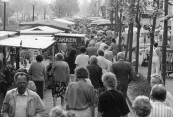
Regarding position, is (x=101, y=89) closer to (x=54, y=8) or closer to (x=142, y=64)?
(x=142, y=64)

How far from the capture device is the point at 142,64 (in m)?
25.3

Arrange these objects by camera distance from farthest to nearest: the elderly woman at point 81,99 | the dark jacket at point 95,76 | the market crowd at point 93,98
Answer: the dark jacket at point 95,76 < the elderly woman at point 81,99 < the market crowd at point 93,98

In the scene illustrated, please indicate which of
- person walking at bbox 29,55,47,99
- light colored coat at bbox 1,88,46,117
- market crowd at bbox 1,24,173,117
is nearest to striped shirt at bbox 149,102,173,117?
market crowd at bbox 1,24,173,117

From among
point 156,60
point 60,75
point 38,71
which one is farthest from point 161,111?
point 156,60

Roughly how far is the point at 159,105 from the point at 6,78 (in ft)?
17.6

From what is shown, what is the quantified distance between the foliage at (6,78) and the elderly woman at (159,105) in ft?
15.9

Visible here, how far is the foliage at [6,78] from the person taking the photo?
10.9 metres

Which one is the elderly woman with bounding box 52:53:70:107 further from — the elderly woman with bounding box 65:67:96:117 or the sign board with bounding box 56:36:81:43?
the sign board with bounding box 56:36:81:43

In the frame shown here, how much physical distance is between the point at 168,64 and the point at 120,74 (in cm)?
861

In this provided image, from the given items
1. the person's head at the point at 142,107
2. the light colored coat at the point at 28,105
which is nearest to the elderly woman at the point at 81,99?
the light colored coat at the point at 28,105

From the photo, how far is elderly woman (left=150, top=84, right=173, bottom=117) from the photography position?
670 cm

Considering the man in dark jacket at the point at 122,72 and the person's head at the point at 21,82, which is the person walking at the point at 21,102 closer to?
the person's head at the point at 21,82

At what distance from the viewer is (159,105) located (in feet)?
22.2

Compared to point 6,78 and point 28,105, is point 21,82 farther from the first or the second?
point 6,78
